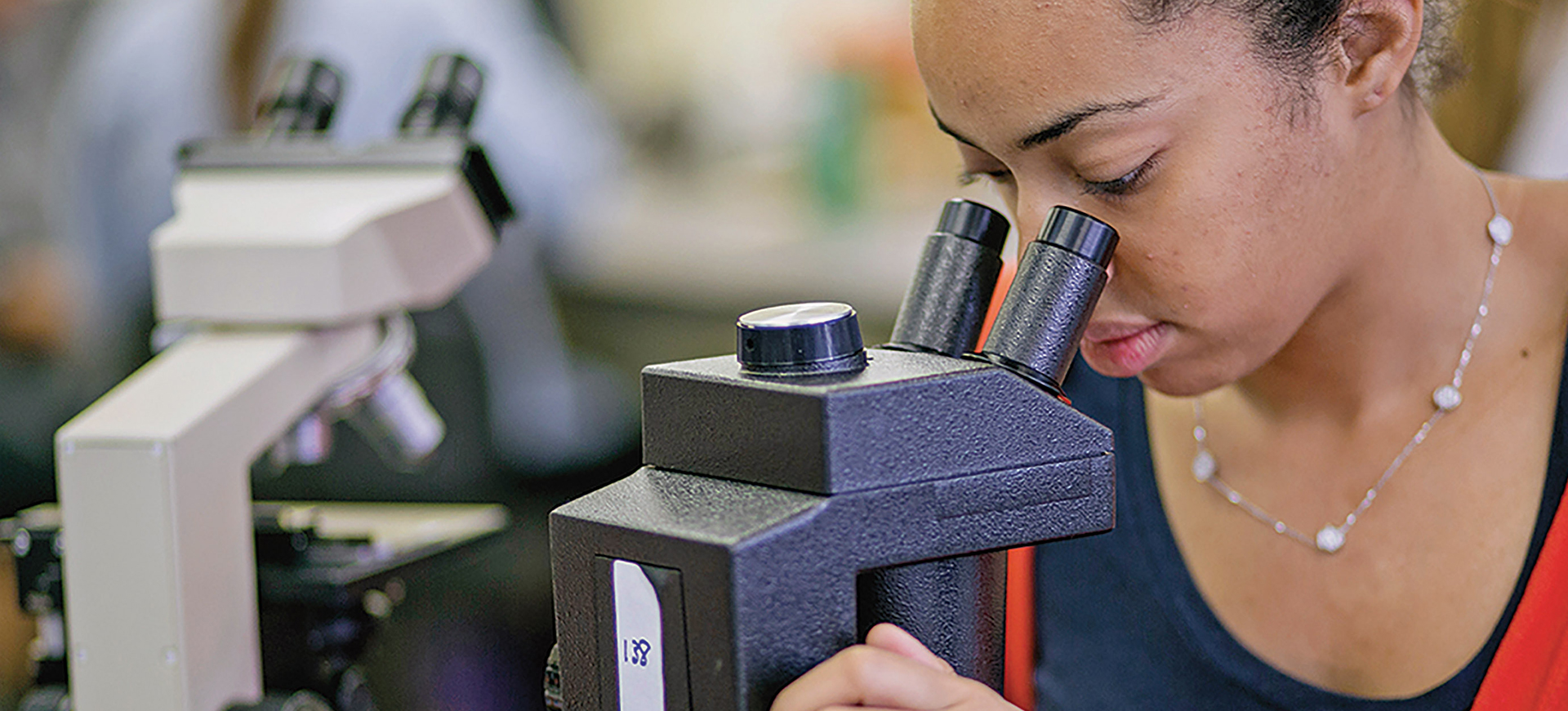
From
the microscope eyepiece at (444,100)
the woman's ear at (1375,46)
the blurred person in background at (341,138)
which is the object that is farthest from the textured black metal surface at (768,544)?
the blurred person in background at (341,138)

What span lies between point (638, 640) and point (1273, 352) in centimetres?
52

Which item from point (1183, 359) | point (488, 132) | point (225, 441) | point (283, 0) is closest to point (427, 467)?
point (488, 132)

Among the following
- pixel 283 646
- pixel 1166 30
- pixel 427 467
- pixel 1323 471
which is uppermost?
pixel 1166 30

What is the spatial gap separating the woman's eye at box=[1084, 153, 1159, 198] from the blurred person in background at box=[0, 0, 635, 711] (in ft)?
6.33

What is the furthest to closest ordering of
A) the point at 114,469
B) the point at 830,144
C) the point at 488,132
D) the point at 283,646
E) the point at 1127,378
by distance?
the point at 488,132, the point at 830,144, the point at 1127,378, the point at 283,646, the point at 114,469

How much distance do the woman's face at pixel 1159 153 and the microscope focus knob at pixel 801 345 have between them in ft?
0.72

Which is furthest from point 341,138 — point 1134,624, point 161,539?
point 1134,624

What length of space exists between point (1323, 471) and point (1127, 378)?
18 centimetres

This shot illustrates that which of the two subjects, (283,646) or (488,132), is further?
(488,132)

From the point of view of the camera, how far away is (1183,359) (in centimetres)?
89

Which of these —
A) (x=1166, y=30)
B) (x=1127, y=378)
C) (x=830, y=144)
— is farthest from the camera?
(x=830, y=144)

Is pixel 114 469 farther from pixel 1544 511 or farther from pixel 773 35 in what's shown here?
pixel 773 35

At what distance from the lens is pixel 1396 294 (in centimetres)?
99

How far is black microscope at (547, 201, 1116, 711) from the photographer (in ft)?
1.89
